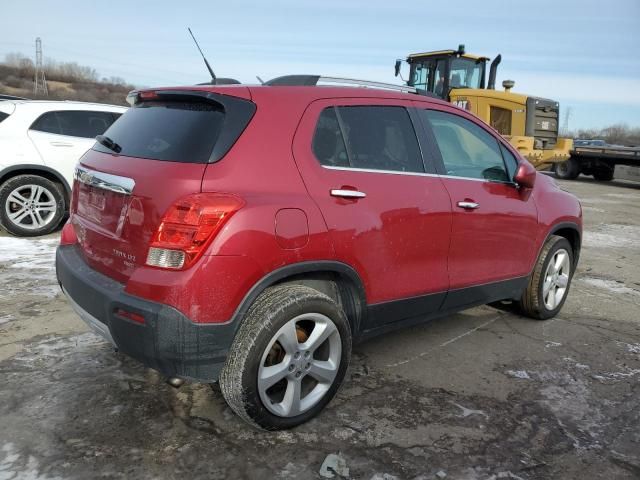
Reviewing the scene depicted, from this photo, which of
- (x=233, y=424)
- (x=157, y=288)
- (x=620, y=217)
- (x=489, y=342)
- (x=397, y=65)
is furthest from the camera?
(x=397, y=65)

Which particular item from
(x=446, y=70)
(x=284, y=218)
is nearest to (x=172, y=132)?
(x=284, y=218)

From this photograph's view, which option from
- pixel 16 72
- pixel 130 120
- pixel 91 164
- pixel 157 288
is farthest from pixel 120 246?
pixel 16 72

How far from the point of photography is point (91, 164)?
2.98 metres

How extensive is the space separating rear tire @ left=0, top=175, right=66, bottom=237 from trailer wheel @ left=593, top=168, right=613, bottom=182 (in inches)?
762

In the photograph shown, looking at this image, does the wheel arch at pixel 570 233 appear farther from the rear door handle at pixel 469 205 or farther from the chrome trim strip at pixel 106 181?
the chrome trim strip at pixel 106 181

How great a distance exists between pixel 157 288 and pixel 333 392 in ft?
3.77

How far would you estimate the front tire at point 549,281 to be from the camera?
174 inches

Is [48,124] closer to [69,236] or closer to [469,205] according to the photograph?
[69,236]

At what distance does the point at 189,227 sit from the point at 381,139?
1331 mm

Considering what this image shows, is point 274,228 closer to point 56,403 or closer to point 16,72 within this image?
point 56,403

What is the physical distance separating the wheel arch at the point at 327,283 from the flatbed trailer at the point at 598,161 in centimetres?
1837

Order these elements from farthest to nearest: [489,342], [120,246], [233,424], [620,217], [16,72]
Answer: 1. [16,72]
2. [620,217]
3. [489,342]
4. [233,424]
5. [120,246]

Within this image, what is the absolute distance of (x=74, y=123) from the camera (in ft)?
23.1

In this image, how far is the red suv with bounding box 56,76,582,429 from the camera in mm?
2402
